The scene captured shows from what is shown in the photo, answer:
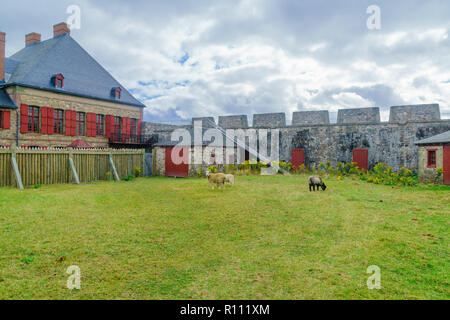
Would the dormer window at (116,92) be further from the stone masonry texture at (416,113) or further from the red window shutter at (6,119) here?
the stone masonry texture at (416,113)

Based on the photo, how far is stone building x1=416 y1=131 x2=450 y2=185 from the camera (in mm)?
16684

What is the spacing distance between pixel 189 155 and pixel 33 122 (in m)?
12.9

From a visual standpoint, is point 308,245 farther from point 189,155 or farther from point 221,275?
point 189,155

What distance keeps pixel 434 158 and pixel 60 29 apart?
33.7 meters

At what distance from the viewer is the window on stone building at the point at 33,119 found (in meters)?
23.3

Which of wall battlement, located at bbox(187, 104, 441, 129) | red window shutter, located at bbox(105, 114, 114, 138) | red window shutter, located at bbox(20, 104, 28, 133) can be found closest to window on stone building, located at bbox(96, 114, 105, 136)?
red window shutter, located at bbox(105, 114, 114, 138)

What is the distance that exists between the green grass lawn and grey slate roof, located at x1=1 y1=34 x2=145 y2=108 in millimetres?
18048

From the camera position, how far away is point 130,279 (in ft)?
14.3

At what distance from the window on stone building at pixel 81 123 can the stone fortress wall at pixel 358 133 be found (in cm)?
643

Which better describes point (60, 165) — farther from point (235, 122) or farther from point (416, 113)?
point (416, 113)

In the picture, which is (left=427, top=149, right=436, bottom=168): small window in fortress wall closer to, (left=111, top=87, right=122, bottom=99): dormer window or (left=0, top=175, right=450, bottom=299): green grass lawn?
(left=0, top=175, right=450, bottom=299): green grass lawn

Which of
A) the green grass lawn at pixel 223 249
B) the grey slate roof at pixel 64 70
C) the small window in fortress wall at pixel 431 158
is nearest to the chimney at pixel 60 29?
the grey slate roof at pixel 64 70

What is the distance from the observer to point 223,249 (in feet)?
18.7

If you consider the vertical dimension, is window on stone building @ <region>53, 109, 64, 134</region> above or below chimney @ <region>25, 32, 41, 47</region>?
below
